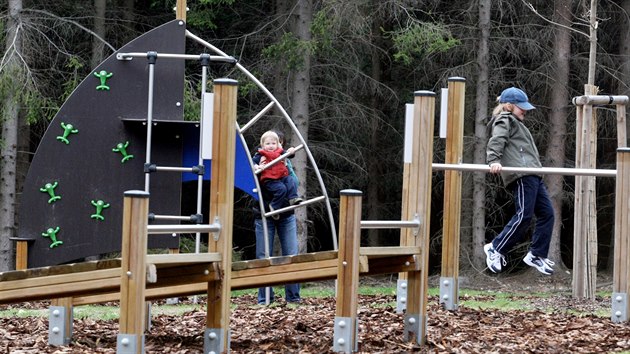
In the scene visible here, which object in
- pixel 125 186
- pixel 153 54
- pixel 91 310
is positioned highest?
pixel 153 54

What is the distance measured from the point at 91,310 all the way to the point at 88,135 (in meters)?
3.14

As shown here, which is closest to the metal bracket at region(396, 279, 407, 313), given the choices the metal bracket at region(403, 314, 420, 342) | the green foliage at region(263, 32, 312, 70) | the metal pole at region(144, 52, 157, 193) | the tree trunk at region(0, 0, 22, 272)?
the metal bracket at region(403, 314, 420, 342)

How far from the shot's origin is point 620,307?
9047 mm

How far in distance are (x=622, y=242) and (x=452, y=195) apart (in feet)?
4.86

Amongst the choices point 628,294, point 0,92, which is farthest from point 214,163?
point 0,92

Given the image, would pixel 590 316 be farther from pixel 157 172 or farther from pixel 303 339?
pixel 157 172

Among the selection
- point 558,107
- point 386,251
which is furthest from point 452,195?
point 558,107

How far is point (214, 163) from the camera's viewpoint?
276 inches

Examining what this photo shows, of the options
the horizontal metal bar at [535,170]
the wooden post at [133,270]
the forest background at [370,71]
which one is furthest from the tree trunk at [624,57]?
the wooden post at [133,270]

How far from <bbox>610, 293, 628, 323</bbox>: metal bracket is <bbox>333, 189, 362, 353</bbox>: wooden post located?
2896mm

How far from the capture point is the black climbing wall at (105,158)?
881 cm

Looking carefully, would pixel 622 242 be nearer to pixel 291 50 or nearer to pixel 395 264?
pixel 395 264

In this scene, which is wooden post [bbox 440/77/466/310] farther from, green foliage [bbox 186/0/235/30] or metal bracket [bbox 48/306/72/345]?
green foliage [bbox 186/0/235/30]

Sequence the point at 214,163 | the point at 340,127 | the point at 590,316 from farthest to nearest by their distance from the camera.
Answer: the point at 340,127
the point at 590,316
the point at 214,163
